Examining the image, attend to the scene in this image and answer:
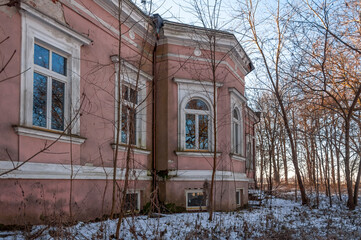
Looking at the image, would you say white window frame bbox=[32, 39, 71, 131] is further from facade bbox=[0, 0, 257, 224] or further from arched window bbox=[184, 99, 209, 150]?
arched window bbox=[184, 99, 209, 150]

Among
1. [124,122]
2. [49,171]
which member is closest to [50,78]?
[49,171]

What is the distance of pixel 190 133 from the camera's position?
1022cm

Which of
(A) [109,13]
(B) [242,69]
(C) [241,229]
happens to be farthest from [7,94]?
(B) [242,69]

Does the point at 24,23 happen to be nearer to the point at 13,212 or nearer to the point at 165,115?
the point at 13,212

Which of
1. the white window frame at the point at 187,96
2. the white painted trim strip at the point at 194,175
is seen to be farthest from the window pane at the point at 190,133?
the white painted trim strip at the point at 194,175

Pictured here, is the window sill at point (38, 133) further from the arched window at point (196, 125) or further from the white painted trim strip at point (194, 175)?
the arched window at point (196, 125)

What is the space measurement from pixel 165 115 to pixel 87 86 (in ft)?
10.2

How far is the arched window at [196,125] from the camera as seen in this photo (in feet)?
33.5

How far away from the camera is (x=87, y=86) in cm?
741

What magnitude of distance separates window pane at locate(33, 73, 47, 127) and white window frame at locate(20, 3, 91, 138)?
0.65 feet

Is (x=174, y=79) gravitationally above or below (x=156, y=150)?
above

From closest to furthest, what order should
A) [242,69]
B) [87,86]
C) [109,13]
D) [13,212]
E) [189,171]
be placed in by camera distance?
[13,212], [87,86], [109,13], [189,171], [242,69]

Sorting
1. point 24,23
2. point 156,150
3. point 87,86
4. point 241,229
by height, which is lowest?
point 241,229

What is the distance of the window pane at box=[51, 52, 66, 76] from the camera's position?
6.73 meters
